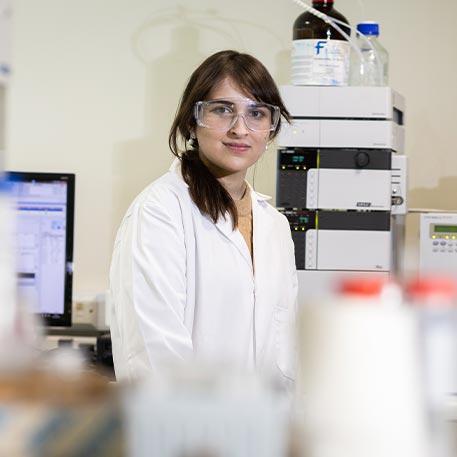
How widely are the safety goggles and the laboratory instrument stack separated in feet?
2.46

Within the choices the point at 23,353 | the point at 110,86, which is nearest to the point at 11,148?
the point at 110,86

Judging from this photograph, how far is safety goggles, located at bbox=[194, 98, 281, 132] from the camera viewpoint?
2324 millimetres

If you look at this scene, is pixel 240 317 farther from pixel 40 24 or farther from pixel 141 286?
pixel 40 24

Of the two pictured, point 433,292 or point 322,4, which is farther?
point 322,4

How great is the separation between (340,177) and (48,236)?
3.18 ft

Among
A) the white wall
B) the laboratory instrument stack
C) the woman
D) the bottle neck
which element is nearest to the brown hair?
the woman

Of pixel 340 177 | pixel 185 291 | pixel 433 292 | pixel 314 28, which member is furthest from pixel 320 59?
pixel 433 292

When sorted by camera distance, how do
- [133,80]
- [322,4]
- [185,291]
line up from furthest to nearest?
[133,80] → [322,4] → [185,291]

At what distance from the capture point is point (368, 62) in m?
3.28

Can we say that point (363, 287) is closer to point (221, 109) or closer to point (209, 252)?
point (209, 252)

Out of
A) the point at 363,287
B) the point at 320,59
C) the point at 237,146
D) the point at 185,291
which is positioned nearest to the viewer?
the point at 363,287

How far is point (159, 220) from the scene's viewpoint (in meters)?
2.24

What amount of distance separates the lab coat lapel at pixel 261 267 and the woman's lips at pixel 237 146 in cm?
19

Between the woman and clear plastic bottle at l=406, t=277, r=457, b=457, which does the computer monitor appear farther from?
clear plastic bottle at l=406, t=277, r=457, b=457
